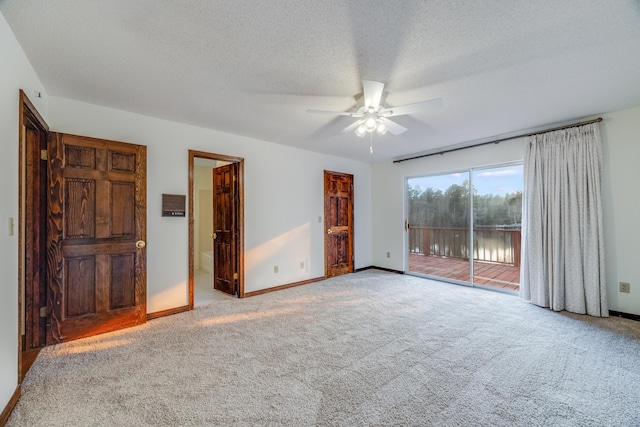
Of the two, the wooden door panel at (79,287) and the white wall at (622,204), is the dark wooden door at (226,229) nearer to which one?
the wooden door panel at (79,287)

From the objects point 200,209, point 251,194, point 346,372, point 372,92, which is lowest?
point 346,372

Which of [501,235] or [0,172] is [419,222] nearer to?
[501,235]

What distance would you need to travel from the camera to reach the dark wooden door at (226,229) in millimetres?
4176

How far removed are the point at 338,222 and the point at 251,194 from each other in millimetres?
2001

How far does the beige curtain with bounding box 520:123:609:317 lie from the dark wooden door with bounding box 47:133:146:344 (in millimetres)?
5016

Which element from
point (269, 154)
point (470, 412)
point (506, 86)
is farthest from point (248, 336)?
point (506, 86)

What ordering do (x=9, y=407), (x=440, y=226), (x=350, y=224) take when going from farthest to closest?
(x=350, y=224)
(x=440, y=226)
(x=9, y=407)

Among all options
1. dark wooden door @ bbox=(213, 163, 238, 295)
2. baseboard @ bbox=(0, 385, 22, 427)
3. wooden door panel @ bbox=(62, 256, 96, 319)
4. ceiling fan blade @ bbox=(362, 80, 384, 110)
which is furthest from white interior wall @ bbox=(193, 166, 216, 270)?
ceiling fan blade @ bbox=(362, 80, 384, 110)

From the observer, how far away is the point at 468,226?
4.69m

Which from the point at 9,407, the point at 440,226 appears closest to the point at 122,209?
the point at 9,407

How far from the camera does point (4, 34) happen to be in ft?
5.47

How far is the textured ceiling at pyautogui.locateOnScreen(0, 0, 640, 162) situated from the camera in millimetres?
1606

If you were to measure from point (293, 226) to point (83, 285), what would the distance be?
2855 millimetres

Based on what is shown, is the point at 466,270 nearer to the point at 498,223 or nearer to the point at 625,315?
the point at 498,223
